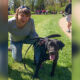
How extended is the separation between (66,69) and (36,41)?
1.92 feet

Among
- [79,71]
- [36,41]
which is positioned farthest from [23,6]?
[79,71]

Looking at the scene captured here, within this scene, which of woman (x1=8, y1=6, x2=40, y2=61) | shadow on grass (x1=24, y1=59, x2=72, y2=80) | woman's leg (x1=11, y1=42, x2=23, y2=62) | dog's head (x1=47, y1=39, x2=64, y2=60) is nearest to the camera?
dog's head (x1=47, y1=39, x2=64, y2=60)

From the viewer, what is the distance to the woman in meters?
2.49

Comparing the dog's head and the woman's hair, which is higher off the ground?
the woman's hair

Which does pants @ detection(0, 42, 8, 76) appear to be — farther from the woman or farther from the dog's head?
the woman

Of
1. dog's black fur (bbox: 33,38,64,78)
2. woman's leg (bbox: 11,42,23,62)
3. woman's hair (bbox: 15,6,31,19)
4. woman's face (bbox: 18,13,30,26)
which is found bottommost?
woman's leg (bbox: 11,42,23,62)

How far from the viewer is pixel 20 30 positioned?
2773mm

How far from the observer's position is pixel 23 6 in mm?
2389

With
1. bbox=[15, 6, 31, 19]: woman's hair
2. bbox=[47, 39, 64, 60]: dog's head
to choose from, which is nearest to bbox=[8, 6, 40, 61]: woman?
bbox=[15, 6, 31, 19]: woman's hair

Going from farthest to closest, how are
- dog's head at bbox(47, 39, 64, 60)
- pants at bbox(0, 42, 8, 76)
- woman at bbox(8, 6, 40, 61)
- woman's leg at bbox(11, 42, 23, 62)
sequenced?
woman's leg at bbox(11, 42, 23, 62) < woman at bbox(8, 6, 40, 61) < dog's head at bbox(47, 39, 64, 60) < pants at bbox(0, 42, 8, 76)

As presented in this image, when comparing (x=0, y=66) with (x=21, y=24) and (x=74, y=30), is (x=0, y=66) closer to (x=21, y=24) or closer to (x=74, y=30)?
(x=74, y=30)

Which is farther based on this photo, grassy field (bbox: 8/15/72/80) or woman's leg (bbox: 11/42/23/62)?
woman's leg (bbox: 11/42/23/62)

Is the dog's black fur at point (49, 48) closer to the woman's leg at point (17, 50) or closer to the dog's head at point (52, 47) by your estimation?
the dog's head at point (52, 47)

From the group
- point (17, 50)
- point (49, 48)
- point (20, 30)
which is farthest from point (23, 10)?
point (17, 50)
